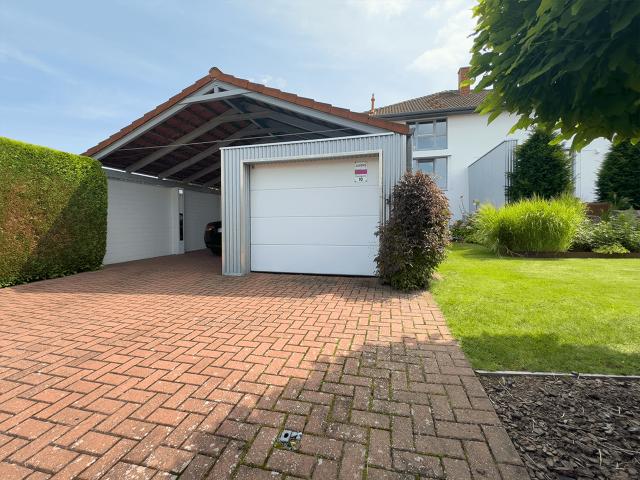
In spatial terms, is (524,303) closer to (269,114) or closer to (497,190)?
(269,114)

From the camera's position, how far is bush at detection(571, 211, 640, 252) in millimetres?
9023

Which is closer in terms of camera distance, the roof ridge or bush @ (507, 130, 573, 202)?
the roof ridge

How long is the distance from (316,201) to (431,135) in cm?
1502

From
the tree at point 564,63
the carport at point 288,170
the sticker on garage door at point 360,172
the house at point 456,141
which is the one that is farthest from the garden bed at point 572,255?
the tree at point 564,63

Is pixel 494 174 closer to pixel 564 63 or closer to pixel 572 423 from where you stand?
pixel 564 63

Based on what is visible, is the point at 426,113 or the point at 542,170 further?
the point at 426,113

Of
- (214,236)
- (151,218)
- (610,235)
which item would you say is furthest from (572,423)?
(151,218)

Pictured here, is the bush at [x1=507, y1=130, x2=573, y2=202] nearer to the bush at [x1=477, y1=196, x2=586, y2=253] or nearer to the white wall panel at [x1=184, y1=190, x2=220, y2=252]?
the bush at [x1=477, y1=196, x2=586, y2=253]

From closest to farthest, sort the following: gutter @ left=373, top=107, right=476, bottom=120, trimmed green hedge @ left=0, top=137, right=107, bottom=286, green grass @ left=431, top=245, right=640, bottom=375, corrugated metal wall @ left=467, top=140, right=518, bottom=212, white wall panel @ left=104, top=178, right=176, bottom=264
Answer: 1. green grass @ left=431, top=245, right=640, bottom=375
2. trimmed green hedge @ left=0, top=137, right=107, bottom=286
3. white wall panel @ left=104, top=178, right=176, bottom=264
4. corrugated metal wall @ left=467, top=140, right=518, bottom=212
5. gutter @ left=373, top=107, right=476, bottom=120

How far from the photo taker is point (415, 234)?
5492 mm

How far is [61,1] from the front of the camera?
6234 mm

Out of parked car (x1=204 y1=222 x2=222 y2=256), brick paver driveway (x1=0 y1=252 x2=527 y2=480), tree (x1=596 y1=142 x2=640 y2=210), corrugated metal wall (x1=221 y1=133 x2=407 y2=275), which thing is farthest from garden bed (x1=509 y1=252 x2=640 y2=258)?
parked car (x1=204 y1=222 x2=222 y2=256)

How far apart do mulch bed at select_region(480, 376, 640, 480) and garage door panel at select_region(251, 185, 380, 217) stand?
466cm

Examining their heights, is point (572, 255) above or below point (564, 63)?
below
